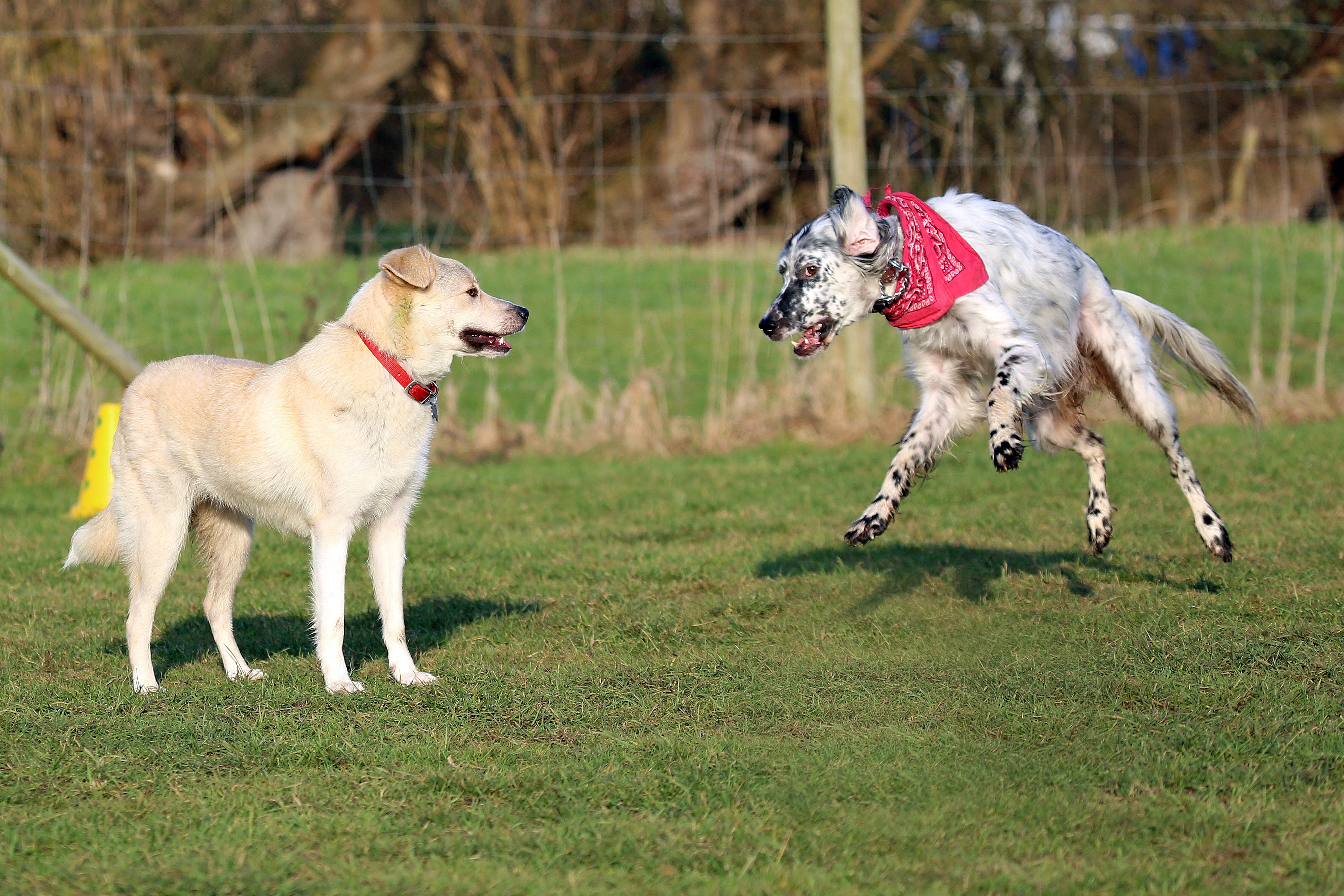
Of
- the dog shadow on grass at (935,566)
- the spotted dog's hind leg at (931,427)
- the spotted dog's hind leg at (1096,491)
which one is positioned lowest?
the dog shadow on grass at (935,566)

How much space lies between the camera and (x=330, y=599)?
4.86 metres

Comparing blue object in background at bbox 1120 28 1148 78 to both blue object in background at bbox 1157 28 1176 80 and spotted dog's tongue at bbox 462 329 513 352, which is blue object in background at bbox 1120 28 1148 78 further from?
spotted dog's tongue at bbox 462 329 513 352

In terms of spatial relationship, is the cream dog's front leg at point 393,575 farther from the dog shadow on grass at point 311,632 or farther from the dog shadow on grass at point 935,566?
the dog shadow on grass at point 935,566

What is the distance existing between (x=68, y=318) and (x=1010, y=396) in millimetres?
6238

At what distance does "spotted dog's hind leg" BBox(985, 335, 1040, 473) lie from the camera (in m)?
4.84

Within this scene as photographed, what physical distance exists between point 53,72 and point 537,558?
12268 mm

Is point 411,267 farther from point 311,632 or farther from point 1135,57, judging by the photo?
point 1135,57

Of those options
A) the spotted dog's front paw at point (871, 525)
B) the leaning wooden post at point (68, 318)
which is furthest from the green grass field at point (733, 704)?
the leaning wooden post at point (68, 318)

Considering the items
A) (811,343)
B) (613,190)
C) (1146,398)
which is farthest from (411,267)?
(613,190)

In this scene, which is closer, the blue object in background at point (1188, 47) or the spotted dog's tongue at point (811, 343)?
the spotted dog's tongue at point (811, 343)

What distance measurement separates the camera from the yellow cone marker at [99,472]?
8320 millimetres

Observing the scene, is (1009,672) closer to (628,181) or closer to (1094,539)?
(1094,539)

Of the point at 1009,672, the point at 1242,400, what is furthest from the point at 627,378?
the point at 1009,672

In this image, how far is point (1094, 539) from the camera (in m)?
5.55
